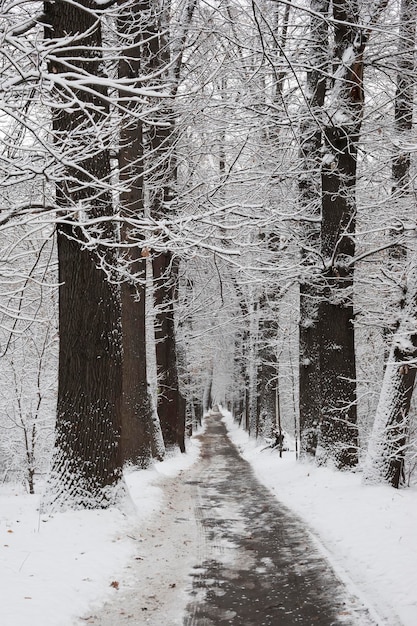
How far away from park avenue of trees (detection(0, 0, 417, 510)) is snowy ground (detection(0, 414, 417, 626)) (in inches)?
27.5

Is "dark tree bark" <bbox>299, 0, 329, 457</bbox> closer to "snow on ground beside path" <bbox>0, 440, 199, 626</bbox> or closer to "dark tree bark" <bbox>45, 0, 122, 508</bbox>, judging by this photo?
"dark tree bark" <bbox>45, 0, 122, 508</bbox>

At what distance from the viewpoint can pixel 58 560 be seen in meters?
6.05

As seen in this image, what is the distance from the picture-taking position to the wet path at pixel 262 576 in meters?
5.16

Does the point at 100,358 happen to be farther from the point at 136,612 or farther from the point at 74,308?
the point at 136,612

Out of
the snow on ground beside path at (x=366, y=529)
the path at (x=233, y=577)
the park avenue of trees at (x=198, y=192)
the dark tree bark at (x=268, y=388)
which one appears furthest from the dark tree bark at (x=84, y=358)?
the dark tree bark at (x=268, y=388)

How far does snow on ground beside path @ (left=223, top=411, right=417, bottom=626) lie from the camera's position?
5.48 meters

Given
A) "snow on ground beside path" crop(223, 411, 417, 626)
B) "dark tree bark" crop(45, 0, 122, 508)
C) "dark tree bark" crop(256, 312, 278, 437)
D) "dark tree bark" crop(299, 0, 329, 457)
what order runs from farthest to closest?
1. "dark tree bark" crop(256, 312, 278, 437)
2. "dark tree bark" crop(299, 0, 329, 457)
3. "dark tree bark" crop(45, 0, 122, 508)
4. "snow on ground beside path" crop(223, 411, 417, 626)

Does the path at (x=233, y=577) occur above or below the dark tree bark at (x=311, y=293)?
below

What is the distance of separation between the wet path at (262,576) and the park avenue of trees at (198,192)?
6.10ft

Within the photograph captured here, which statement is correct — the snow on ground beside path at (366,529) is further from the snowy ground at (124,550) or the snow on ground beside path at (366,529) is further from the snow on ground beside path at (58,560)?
the snow on ground beside path at (58,560)

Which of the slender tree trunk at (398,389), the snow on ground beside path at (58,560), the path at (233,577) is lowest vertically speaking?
the path at (233,577)

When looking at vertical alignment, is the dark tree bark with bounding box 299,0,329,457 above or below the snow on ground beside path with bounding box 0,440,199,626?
above

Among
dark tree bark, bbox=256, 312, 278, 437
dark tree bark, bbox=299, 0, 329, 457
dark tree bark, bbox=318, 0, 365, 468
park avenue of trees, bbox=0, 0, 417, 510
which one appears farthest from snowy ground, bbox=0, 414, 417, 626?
dark tree bark, bbox=256, 312, 278, 437

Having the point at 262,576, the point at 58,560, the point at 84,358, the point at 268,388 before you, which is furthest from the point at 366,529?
the point at 268,388
